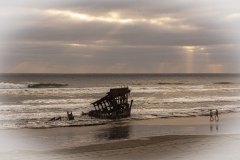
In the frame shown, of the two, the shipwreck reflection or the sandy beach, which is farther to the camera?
the shipwreck reflection

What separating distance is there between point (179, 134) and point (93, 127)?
6.32 metres

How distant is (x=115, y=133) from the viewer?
59.2 ft

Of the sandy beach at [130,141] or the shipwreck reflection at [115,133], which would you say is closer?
the sandy beach at [130,141]

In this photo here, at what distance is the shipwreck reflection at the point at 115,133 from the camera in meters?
16.7

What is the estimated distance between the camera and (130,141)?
50.1 feet

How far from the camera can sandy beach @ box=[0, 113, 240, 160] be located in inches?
480

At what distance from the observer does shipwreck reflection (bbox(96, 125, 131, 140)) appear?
16.7 m

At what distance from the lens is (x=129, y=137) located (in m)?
16.6

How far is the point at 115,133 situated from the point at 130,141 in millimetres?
2890

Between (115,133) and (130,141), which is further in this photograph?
(115,133)

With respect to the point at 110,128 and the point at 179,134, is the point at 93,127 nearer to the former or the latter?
the point at 110,128

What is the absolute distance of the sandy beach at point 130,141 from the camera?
40.0 ft

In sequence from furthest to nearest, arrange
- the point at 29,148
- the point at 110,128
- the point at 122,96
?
the point at 122,96, the point at 110,128, the point at 29,148

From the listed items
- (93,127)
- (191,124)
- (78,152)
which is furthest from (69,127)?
(191,124)
